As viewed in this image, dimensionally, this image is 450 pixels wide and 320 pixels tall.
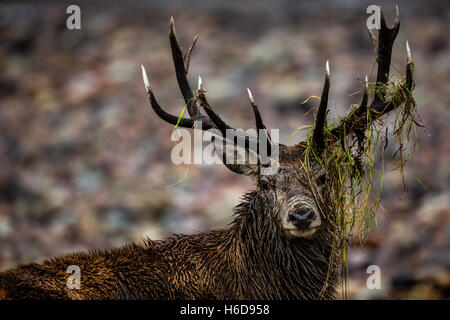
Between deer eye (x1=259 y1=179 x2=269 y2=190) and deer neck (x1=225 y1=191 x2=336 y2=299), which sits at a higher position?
deer eye (x1=259 y1=179 x2=269 y2=190)

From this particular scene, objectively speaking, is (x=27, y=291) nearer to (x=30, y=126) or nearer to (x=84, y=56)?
(x=30, y=126)

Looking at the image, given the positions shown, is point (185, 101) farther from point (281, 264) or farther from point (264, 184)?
point (281, 264)

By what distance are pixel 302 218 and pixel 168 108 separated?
6109mm

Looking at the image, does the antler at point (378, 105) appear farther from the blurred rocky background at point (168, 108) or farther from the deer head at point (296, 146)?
the blurred rocky background at point (168, 108)

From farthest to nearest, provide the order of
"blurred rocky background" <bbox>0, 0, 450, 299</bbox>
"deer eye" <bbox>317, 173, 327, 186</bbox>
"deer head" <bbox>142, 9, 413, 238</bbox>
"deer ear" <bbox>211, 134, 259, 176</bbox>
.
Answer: "blurred rocky background" <bbox>0, 0, 450, 299</bbox> → "deer ear" <bbox>211, 134, 259, 176</bbox> → "deer eye" <bbox>317, 173, 327, 186</bbox> → "deer head" <bbox>142, 9, 413, 238</bbox>

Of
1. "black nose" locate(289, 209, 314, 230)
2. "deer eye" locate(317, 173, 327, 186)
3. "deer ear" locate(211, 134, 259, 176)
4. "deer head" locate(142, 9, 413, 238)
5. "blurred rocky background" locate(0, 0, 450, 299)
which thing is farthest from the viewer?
"blurred rocky background" locate(0, 0, 450, 299)

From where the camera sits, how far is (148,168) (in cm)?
888

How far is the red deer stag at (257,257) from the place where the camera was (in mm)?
4133

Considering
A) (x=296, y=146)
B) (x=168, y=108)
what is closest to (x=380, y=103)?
(x=296, y=146)

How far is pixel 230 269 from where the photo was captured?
4309mm

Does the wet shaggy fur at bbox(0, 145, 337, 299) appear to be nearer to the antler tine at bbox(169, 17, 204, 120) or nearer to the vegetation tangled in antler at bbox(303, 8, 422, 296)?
the vegetation tangled in antler at bbox(303, 8, 422, 296)

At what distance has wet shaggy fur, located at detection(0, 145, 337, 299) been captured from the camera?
13.6 ft

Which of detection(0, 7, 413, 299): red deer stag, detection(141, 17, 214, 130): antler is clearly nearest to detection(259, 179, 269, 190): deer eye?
detection(0, 7, 413, 299): red deer stag

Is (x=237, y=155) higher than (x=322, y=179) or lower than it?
higher
